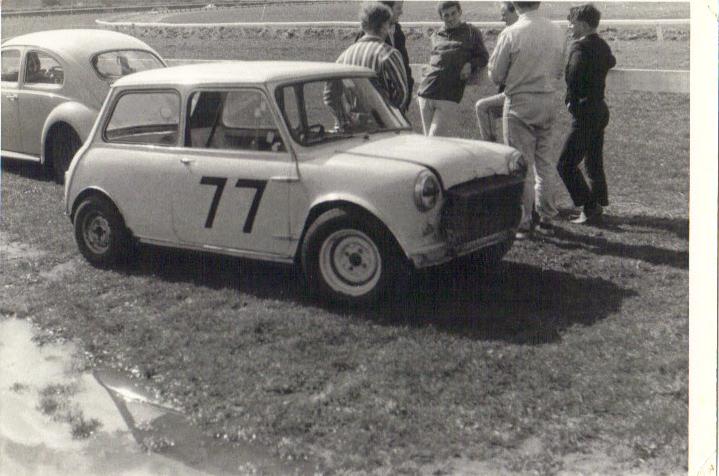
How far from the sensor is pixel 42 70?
10727 millimetres

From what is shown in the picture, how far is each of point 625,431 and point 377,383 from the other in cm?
126

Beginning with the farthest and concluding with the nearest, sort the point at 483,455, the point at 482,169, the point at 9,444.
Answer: the point at 482,169 < the point at 9,444 < the point at 483,455

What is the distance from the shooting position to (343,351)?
5.32 metres

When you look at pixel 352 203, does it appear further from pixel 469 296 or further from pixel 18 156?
pixel 18 156

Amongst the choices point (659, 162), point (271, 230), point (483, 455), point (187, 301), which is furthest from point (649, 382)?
point (659, 162)

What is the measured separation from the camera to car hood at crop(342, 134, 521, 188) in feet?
18.8

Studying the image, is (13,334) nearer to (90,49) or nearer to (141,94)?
(141,94)

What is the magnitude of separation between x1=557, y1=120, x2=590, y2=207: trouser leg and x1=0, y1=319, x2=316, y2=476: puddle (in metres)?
4.11

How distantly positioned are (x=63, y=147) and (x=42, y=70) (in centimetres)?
102

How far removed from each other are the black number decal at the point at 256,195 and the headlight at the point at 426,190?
43.1 inches

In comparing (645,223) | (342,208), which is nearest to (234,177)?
(342,208)

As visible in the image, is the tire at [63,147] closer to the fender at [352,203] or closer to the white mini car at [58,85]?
the white mini car at [58,85]

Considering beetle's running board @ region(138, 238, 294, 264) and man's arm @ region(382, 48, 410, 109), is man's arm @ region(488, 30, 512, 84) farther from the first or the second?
beetle's running board @ region(138, 238, 294, 264)

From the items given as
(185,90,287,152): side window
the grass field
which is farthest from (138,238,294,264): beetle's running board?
(185,90,287,152): side window
